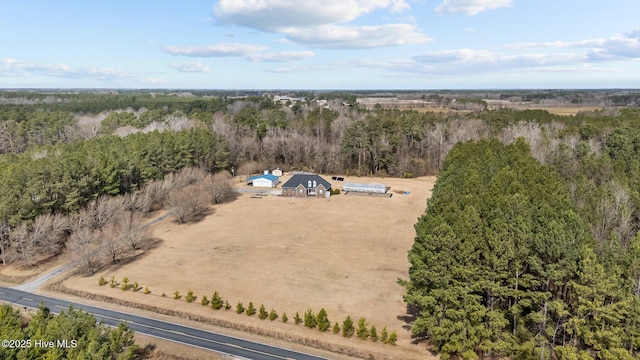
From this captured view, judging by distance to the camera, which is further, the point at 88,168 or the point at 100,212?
the point at 88,168

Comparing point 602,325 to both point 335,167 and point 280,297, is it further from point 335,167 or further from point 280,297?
point 335,167

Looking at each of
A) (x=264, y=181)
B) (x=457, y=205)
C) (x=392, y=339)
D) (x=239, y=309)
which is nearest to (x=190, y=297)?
(x=239, y=309)

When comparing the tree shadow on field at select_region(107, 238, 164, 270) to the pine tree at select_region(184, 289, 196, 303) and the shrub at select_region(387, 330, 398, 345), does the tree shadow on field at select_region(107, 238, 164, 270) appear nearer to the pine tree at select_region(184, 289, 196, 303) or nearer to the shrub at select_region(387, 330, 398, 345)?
the pine tree at select_region(184, 289, 196, 303)

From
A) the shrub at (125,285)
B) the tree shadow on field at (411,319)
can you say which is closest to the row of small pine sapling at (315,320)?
the tree shadow on field at (411,319)

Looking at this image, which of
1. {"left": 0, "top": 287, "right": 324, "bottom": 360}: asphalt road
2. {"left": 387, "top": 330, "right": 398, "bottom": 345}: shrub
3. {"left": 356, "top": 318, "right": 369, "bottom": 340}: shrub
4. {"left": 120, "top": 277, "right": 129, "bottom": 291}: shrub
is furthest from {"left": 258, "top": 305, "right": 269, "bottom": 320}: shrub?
{"left": 120, "top": 277, "right": 129, "bottom": 291}: shrub

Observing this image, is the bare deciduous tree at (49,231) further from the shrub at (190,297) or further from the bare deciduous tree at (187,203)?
the shrub at (190,297)

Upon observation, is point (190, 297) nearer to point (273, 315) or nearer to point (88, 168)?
point (273, 315)
